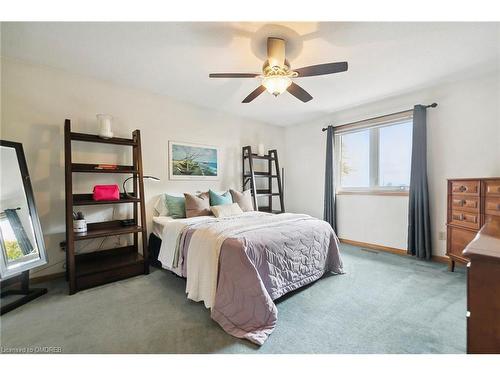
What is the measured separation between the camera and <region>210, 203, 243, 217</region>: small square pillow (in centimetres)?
286

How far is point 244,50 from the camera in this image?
204 cm

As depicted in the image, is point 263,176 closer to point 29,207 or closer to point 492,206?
point 492,206

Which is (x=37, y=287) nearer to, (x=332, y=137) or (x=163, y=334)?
(x=163, y=334)

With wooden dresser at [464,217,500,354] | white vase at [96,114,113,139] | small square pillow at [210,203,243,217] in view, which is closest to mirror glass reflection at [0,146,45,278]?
white vase at [96,114,113,139]

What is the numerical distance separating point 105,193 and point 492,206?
13.5ft

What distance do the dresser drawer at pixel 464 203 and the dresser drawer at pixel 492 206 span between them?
0.25 ft

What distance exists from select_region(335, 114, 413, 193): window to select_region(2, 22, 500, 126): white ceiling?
644 mm

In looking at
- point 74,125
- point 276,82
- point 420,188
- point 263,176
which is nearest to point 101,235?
point 74,125

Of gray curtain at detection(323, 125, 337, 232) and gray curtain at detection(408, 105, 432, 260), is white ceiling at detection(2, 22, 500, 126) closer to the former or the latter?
gray curtain at detection(408, 105, 432, 260)

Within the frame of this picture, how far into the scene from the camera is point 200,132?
3.62m

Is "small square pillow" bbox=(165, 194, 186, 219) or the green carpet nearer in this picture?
the green carpet

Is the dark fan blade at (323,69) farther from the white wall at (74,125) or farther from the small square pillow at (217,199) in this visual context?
the white wall at (74,125)

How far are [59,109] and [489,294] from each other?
3.71 m
